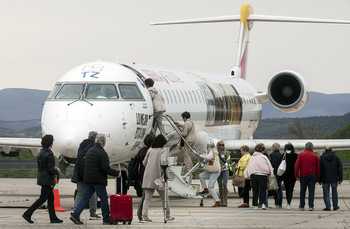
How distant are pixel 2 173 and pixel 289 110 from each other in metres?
19.4

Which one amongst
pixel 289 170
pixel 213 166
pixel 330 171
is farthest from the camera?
pixel 213 166

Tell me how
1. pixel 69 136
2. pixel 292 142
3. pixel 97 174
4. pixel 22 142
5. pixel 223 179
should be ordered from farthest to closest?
pixel 292 142, pixel 22 142, pixel 223 179, pixel 69 136, pixel 97 174

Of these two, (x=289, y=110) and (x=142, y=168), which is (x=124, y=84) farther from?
(x=289, y=110)

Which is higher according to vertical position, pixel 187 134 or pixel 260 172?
pixel 187 134

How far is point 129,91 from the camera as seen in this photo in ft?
74.0

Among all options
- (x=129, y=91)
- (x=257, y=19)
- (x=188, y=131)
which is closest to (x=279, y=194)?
(x=188, y=131)

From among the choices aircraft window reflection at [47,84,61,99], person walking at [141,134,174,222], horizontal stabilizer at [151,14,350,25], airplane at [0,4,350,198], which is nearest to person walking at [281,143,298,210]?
airplane at [0,4,350,198]

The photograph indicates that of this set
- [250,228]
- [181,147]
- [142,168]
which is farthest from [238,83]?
[250,228]

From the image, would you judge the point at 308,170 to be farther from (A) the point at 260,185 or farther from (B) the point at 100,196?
(B) the point at 100,196

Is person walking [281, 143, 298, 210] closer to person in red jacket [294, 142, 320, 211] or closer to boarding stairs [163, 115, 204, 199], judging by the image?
person in red jacket [294, 142, 320, 211]

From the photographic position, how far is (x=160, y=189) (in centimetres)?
1789

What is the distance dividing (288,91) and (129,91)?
13123 millimetres

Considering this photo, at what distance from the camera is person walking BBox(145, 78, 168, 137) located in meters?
23.2

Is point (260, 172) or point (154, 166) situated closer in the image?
point (154, 166)
